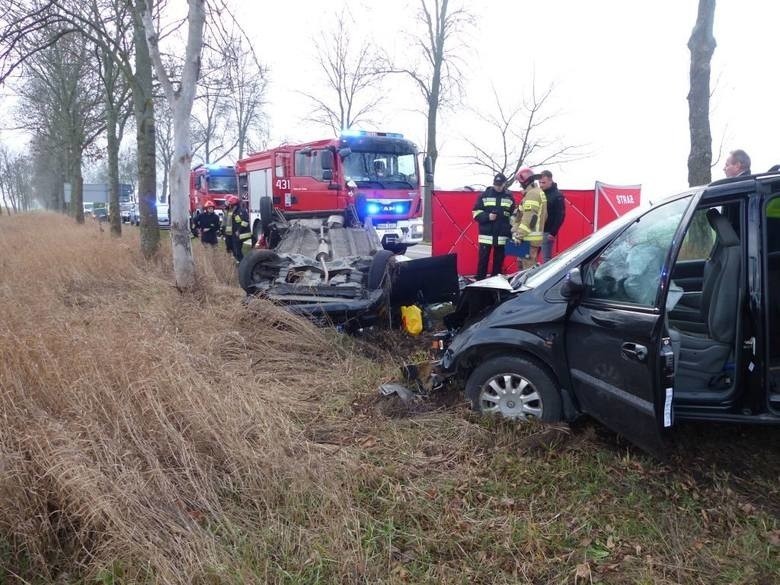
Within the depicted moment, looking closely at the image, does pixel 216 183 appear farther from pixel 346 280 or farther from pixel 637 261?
pixel 637 261

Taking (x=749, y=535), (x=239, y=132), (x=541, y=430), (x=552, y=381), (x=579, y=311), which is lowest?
(x=749, y=535)

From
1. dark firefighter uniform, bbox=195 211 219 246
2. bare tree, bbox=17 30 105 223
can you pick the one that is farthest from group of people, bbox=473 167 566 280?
bare tree, bbox=17 30 105 223

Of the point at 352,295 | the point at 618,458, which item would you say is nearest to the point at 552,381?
the point at 618,458

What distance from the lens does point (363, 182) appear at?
11.5m

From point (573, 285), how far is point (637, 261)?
37 centimetres

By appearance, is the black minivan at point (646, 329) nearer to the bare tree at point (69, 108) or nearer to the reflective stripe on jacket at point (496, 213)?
the reflective stripe on jacket at point (496, 213)

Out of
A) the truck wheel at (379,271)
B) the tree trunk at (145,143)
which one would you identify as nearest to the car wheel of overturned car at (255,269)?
the truck wheel at (379,271)

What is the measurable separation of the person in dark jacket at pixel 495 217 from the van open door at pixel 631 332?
4.32 m

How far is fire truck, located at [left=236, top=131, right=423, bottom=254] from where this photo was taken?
37.4 ft

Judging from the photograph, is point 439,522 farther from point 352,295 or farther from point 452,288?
point 452,288

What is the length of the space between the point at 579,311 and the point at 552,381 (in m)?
0.45

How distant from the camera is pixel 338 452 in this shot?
316cm

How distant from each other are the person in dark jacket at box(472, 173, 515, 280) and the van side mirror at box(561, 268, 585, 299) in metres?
4.36

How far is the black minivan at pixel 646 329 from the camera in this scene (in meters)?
2.70
